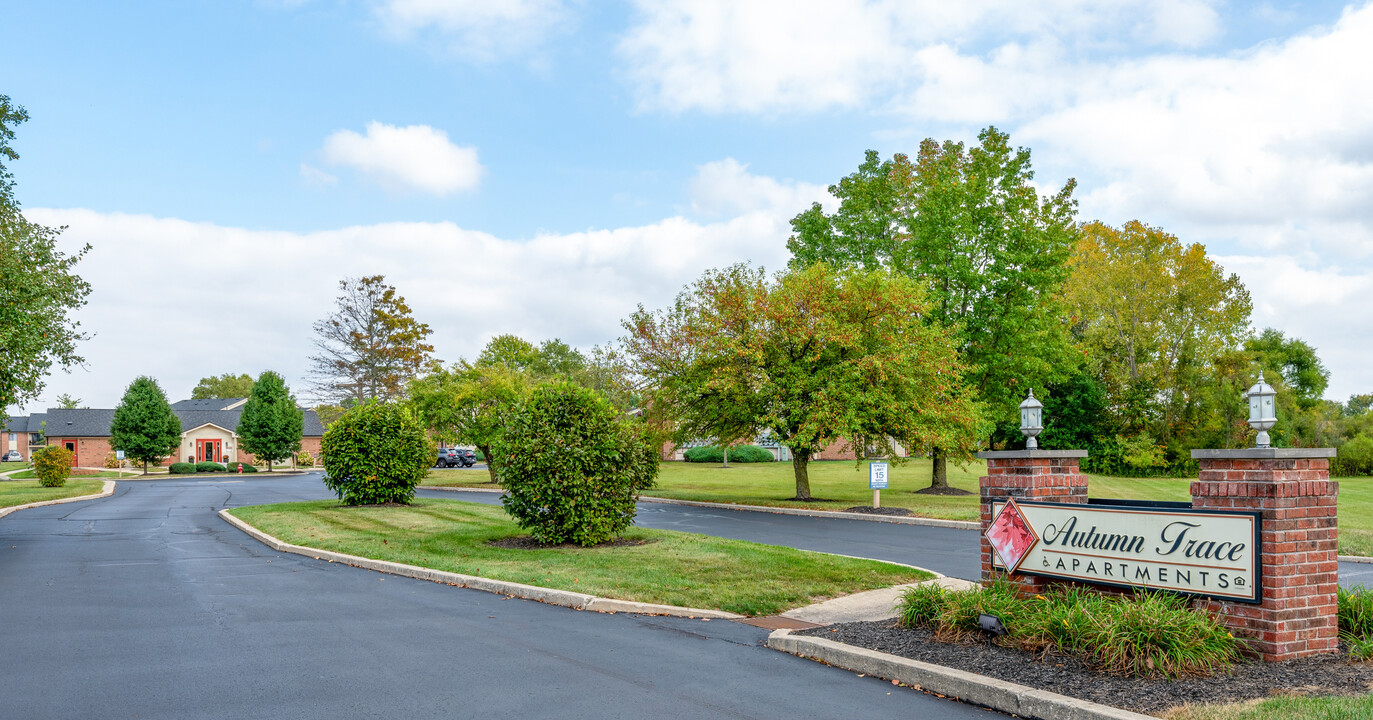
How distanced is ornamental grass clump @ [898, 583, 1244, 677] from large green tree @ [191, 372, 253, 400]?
124394mm

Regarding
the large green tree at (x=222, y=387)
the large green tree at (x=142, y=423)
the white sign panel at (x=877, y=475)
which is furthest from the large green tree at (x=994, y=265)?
the large green tree at (x=222, y=387)

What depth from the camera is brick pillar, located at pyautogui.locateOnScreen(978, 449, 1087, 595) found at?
7973 mm

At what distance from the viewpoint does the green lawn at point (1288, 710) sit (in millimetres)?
5141

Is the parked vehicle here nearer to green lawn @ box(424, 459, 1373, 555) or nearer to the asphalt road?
green lawn @ box(424, 459, 1373, 555)

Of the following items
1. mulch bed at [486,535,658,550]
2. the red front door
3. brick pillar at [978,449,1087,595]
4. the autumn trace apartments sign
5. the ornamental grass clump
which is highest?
brick pillar at [978,449,1087,595]

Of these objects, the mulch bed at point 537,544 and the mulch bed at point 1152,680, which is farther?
the mulch bed at point 537,544

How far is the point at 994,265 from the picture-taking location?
29.3m

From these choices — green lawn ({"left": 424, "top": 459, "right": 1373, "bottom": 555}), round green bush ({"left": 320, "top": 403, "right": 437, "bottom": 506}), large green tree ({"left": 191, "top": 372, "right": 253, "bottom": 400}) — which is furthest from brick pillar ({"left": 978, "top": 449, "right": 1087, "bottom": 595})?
large green tree ({"left": 191, "top": 372, "right": 253, "bottom": 400})

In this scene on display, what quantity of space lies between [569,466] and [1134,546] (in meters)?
8.58

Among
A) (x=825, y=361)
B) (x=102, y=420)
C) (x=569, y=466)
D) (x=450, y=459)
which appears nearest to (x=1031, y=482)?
(x=569, y=466)

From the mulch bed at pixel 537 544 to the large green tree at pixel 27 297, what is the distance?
31.0 feet

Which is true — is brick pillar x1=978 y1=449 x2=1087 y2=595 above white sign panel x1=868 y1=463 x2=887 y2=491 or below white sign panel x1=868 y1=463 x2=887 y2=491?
above

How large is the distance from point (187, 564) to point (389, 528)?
452 centimetres

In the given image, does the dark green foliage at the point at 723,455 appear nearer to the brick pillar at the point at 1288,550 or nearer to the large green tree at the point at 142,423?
the large green tree at the point at 142,423
